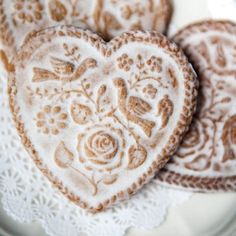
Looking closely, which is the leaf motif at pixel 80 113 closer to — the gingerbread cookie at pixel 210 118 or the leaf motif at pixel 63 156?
the leaf motif at pixel 63 156

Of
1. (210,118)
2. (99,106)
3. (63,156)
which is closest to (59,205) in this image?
(63,156)

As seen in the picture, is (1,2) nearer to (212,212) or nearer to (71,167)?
(71,167)

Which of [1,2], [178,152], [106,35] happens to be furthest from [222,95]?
[1,2]

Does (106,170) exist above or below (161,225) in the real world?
above

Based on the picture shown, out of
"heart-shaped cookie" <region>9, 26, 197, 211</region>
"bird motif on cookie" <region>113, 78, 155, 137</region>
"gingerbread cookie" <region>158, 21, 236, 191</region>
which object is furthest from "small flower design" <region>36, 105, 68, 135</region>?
"gingerbread cookie" <region>158, 21, 236, 191</region>

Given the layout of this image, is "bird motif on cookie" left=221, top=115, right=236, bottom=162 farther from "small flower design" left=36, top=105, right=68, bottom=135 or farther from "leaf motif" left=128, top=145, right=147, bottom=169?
"small flower design" left=36, top=105, right=68, bottom=135

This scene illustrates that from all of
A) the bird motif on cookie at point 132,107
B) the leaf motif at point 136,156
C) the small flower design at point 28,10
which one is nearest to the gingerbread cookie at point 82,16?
the small flower design at point 28,10
